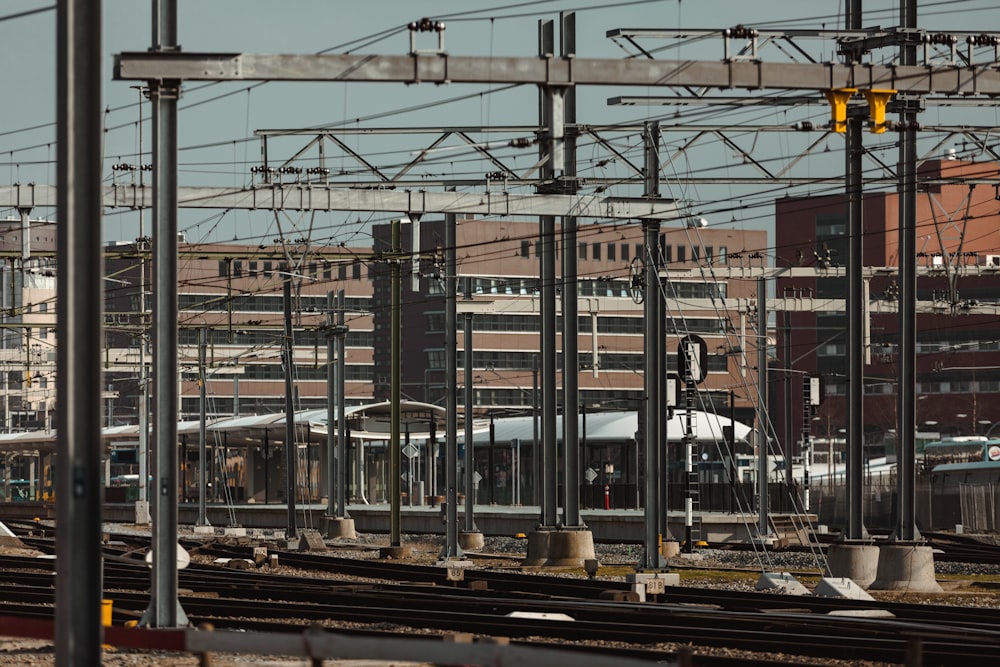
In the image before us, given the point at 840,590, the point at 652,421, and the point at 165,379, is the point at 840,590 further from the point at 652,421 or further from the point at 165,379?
the point at 165,379

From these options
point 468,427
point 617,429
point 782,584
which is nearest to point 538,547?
point 468,427

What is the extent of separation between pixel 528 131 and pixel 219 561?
11.2m

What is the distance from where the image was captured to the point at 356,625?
19.0 meters

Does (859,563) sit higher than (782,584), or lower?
higher

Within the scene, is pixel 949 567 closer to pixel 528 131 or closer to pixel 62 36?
pixel 528 131

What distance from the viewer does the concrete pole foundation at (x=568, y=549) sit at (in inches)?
1220

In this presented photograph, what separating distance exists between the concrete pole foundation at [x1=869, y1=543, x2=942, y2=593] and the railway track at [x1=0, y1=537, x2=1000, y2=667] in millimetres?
2769

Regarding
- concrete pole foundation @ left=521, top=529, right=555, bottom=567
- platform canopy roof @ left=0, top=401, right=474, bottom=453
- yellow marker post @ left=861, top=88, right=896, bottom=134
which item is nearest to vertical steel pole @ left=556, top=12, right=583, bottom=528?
concrete pole foundation @ left=521, top=529, right=555, bottom=567

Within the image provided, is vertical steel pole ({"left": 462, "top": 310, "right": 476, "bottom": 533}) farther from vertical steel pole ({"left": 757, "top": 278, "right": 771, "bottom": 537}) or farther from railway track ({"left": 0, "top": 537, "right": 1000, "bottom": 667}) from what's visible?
railway track ({"left": 0, "top": 537, "right": 1000, "bottom": 667})

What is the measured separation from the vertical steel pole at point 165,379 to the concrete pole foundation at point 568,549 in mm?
15772

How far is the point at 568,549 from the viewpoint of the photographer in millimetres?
31078

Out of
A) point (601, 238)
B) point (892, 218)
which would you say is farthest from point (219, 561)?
point (601, 238)

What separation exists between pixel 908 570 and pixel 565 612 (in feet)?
25.6

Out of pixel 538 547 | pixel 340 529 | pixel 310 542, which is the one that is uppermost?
pixel 538 547
